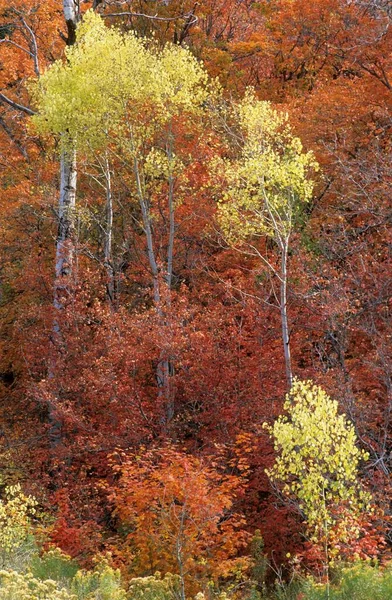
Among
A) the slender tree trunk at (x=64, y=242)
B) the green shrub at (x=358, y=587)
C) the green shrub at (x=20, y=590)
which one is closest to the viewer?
the green shrub at (x=20, y=590)

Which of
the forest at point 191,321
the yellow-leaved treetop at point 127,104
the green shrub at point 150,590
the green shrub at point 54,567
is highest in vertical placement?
the yellow-leaved treetop at point 127,104

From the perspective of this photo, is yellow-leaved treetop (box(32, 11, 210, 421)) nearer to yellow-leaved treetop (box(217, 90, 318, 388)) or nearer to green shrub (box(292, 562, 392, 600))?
yellow-leaved treetop (box(217, 90, 318, 388))

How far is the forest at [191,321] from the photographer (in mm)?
11062

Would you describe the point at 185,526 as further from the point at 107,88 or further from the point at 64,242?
the point at 107,88

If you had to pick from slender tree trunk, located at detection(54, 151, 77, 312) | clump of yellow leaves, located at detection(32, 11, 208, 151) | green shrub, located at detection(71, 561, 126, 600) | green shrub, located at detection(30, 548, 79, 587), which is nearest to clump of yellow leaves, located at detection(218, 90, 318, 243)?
clump of yellow leaves, located at detection(32, 11, 208, 151)

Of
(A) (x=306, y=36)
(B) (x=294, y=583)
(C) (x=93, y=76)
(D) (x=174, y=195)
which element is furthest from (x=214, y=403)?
(A) (x=306, y=36)

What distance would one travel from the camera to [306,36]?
70.4 feet

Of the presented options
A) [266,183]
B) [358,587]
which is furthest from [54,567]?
[266,183]

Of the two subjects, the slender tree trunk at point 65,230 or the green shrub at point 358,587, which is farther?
the slender tree trunk at point 65,230

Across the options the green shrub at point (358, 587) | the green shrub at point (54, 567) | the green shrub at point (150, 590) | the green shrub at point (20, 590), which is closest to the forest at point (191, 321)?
the green shrub at point (54, 567)

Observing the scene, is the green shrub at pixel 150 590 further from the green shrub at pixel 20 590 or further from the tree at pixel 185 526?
the green shrub at pixel 20 590

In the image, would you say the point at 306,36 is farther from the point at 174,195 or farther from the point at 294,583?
the point at 294,583

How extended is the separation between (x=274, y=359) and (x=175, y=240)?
198 inches

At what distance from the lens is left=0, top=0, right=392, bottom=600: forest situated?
11.1 m
